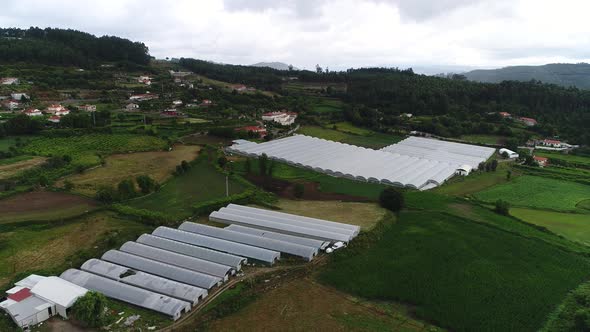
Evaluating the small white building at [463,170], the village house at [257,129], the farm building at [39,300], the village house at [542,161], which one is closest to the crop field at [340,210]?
the farm building at [39,300]

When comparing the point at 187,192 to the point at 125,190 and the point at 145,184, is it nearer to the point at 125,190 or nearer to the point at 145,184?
the point at 145,184

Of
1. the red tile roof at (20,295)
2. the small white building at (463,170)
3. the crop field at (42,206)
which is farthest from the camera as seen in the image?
the small white building at (463,170)

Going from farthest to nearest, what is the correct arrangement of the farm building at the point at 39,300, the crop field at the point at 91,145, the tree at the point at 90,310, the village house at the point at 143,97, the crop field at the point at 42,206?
1. the village house at the point at 143,97
2. the crop field at the point at 91,145
3. the crop field at the point at 42,206
4. the farm building at the point at 39,300
5. the tree at the point at 90,310

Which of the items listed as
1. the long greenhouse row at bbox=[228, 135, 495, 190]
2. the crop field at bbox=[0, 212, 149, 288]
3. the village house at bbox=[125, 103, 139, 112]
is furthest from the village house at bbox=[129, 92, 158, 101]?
the crop field at bbox=[0, 212, 149, 288]

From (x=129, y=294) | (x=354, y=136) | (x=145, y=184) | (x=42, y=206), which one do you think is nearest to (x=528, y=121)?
(x=354, y=136)

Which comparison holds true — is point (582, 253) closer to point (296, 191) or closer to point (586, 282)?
point (586, 282)

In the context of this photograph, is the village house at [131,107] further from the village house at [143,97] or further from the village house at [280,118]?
the village house at [280,118]

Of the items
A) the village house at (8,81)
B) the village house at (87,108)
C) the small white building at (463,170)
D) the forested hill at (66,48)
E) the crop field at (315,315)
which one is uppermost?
the forested hill at (66,48)

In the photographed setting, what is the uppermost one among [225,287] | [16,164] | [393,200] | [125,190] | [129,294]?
[16,164]
